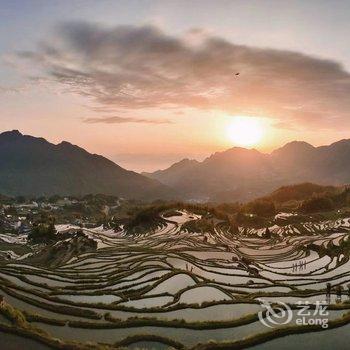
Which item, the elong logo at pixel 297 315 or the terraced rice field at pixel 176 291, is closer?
the elong logo at pixel 297 315

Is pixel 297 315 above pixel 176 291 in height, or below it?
above

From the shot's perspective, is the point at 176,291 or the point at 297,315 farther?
the point at 176,291

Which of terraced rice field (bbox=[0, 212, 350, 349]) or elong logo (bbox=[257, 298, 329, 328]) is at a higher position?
elong logo (bbox=[257, 298, 329, 328])

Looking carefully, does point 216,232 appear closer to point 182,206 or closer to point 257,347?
point 182,206

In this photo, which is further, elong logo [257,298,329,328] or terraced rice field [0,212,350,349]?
terraced rice field [0,212,350,349]

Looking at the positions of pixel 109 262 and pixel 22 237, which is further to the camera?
pixel 22 237

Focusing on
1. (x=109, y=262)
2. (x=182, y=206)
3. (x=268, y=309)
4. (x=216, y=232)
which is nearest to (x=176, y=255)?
(x=109, y=262)

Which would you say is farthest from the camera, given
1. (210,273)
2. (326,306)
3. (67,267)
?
(67,267)

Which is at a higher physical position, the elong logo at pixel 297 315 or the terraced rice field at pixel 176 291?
the elong logo at pixel 297 315
